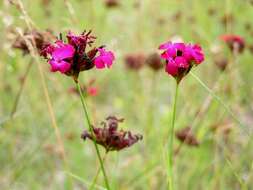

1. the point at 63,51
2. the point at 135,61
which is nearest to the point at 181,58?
the point at 63,51

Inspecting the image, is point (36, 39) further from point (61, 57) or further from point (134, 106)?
point (134, 106)

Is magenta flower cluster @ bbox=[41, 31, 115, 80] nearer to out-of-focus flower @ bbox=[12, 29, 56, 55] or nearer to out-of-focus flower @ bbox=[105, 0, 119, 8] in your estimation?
out-of-focus flower @ bbox=[12, 29, 56, 55]

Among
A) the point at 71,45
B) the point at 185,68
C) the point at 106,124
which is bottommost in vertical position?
the point at 106,124

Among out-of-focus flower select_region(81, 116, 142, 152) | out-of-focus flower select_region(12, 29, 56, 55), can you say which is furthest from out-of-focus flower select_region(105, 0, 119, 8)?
out-of-focus flower select_region(81, 116, 142, 152)

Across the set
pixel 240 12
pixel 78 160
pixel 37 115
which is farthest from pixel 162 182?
pixel 240 12

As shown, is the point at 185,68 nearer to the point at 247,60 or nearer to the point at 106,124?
the point at 106,124
